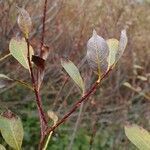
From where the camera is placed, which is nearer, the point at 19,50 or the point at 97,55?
the point at 97,55

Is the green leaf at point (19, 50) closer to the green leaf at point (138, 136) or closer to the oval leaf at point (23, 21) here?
the oval leaf at point (23, 21)

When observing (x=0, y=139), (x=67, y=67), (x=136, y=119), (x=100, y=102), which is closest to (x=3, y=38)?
(x=0, y=139)

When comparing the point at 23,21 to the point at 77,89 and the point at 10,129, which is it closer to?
the point at 10,129

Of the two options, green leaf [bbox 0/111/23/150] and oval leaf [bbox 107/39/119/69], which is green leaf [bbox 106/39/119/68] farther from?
green leaf [bbox 0/111/23/150]

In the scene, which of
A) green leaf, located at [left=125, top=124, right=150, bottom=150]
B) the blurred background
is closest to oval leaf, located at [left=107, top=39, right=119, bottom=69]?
green leaf, located at [left=125, top=124, right=150, bottom=150]

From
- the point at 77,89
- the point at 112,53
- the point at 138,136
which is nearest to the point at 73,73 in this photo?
the point at 112,53

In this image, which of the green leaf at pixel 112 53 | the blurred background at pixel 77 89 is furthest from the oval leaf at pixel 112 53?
the blurred background at pixel 77 89

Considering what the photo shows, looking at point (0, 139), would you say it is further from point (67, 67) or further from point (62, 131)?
point (67, 67)
